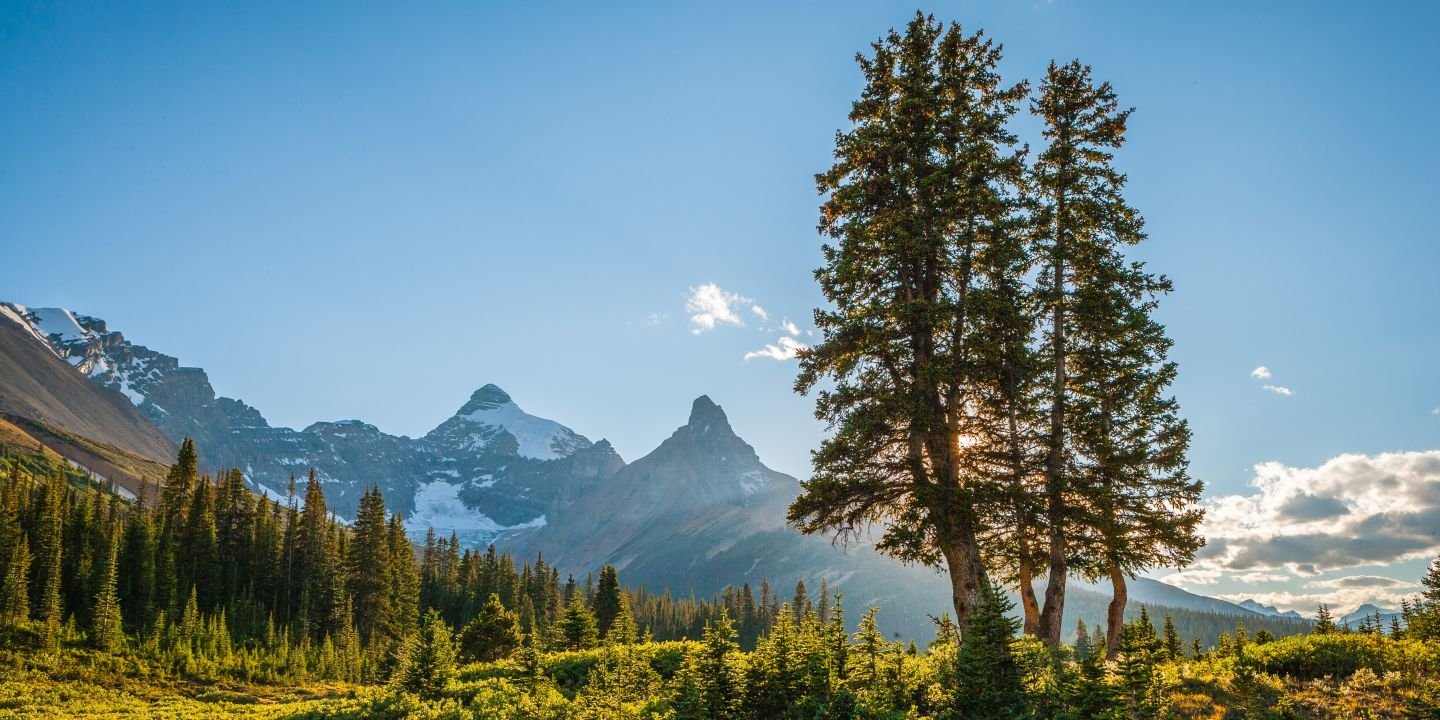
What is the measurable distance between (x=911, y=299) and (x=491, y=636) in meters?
43.2

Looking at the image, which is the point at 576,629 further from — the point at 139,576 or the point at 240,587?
the point at 240,587

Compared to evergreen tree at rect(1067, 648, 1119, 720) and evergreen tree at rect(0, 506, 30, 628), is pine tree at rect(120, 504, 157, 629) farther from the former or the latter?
evergreen tree at rect(1067, 648, 1119, 720)

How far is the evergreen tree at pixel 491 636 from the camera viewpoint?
51.0 m

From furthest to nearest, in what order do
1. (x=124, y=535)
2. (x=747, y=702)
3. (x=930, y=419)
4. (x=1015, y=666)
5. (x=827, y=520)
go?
(x=124, y=535) < (x=827, y=520) < (x=930, y=419) < (x=747, y=702) < (x=1015, y=666)

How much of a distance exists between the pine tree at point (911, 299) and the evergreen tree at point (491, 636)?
38.5 metres

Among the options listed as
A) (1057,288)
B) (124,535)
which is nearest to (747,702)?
(1057,288)

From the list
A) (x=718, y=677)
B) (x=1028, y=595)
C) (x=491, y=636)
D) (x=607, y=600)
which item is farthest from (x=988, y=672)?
(x=607, y=600)

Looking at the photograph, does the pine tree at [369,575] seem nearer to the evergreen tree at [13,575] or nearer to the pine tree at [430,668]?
the evergreen tree at [13,575]

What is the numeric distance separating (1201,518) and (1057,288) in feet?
26.7

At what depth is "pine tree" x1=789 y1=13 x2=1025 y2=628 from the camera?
57.9 ft

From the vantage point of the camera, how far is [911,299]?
61.9 ft

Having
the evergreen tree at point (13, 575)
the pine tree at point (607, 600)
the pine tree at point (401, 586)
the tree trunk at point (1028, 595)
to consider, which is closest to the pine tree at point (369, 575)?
the pine tree at point (401, 586)

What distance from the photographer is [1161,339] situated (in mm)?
22641

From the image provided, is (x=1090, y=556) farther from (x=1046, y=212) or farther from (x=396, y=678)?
(x=396, y=678)
